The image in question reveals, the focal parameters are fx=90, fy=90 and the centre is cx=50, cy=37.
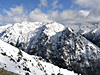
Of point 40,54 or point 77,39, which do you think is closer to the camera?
point 77,39

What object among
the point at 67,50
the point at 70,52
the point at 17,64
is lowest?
the point at 17,64

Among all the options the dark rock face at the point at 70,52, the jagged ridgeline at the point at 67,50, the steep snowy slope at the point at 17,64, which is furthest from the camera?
the jagged ridgeline at the point at 67,50

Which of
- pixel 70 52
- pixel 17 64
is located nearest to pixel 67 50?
pixel 70 52

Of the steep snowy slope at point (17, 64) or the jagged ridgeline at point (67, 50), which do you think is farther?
the jagged ridgeline at point (67, 50)

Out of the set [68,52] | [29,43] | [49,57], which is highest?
[29,43]

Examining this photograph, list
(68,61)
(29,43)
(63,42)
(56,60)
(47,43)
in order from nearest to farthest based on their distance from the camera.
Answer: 1. (68,61)
2. (56,60)
3. (63,42)
4. (47,43)
5. (29,43)

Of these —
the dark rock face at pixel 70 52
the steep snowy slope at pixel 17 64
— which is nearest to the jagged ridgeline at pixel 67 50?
the dark rock face at pixel 70 52

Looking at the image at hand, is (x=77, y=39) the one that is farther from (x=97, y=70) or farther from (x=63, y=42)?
(x=97, y=70)

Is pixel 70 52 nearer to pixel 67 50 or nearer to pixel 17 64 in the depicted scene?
pixel 67 50

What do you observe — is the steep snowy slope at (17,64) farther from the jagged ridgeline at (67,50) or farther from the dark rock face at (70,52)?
the jagged ridgeline at (67,50)

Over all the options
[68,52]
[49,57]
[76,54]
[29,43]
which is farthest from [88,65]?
[29,43]

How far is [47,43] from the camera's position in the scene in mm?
172625

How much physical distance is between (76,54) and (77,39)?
26218mm

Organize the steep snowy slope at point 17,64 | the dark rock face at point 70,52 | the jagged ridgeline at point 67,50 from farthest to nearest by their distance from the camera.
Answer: the jagged ridgeline at point 67,50, the dark rock face at point 70,52, the steep snowy slope at point 17,64
